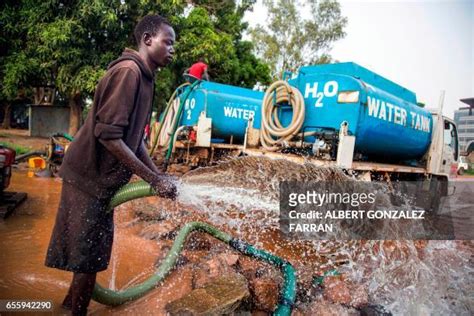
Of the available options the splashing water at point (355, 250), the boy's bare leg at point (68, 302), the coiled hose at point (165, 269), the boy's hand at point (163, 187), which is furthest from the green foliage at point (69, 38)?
the boy's hand at point (163, 187)

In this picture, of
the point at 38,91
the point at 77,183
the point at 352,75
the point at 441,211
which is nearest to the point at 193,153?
the point at 352,75

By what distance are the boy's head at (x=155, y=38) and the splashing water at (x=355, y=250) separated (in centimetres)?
90

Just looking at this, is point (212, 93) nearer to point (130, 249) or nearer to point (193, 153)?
point (193, 153)

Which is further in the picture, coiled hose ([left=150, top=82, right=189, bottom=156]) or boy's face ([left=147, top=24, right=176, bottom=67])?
coiled hose ([left=150, top=82, right=189, bottom=156])

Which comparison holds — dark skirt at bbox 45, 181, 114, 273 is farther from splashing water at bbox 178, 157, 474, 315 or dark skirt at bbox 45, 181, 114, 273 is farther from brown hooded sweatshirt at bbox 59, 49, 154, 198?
splashing water at bbox 178, 157, 474, 315

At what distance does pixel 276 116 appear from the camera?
5738 millimetres

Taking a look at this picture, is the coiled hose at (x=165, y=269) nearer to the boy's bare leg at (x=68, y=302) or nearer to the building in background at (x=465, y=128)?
the boy's bare leg at (x=68, y=302)

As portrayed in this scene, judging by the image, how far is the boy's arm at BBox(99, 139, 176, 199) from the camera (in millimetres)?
1593

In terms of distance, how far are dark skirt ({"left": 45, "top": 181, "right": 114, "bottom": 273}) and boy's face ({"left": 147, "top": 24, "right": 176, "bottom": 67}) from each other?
2.67ft

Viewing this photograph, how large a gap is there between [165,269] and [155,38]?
5.43 ft

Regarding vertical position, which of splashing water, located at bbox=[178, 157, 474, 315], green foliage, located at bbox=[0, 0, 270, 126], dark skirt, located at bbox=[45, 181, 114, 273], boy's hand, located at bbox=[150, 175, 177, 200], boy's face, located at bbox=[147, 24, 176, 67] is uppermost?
green foliage, located at bbox=[0, 0, 270, 126]

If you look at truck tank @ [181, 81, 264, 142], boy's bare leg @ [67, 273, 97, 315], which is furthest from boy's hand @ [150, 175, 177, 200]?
truck tank @ [181, 81, 264, 142]

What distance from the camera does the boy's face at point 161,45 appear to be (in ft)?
5.83

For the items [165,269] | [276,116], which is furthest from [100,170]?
[276,116]
